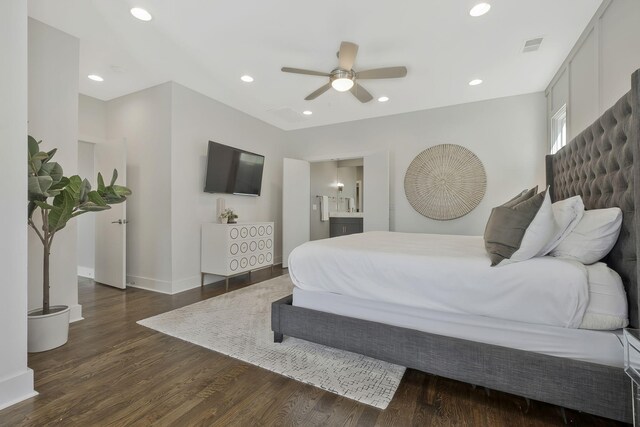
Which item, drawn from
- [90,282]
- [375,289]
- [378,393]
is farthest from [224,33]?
[90,282]

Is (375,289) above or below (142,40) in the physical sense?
below

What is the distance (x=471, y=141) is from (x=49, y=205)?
4.93m

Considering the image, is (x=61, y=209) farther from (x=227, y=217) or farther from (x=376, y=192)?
(x=376, y=192)

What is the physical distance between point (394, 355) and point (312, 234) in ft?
14.7

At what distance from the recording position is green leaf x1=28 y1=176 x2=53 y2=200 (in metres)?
1.93

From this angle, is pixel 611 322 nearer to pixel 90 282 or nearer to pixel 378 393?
pixel 378 393

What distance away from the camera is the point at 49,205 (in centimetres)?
204

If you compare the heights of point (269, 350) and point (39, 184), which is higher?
point (39, 184)

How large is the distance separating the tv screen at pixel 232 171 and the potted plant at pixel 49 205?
6.02 feet

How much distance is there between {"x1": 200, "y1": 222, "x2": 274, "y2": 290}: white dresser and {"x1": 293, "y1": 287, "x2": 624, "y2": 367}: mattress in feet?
6.80

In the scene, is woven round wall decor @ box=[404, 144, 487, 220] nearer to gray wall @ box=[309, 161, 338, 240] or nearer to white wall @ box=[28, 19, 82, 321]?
gray wall @ box=[309, 161, 338, 240]

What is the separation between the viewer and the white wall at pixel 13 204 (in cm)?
153

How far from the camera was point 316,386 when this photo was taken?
5.60 feet

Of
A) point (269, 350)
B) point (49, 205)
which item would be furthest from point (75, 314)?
point (269, 350)
